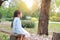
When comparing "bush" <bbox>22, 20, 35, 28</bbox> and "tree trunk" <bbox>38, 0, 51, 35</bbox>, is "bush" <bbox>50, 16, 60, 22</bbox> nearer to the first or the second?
"bush" <bbox>22, 20, 35, 28</bbox>

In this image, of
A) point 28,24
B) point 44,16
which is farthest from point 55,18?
point 44,16

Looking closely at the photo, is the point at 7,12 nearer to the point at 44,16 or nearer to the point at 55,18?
the point at 55,18

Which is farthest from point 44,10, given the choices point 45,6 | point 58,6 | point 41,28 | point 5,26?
point 58,6

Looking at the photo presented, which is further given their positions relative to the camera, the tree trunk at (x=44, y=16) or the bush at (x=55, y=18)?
the bush at (x=55, y=18)

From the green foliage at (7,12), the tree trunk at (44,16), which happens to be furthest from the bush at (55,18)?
the tree trunk at (44,16)

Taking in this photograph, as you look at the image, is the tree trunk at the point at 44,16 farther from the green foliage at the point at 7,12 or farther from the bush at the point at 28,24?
the green foliage at the point at 7,12

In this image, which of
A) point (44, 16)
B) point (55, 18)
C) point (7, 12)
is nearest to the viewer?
point (44, 16)

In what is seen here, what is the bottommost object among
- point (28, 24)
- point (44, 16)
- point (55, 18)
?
point (28, 24)

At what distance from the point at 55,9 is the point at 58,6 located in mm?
407

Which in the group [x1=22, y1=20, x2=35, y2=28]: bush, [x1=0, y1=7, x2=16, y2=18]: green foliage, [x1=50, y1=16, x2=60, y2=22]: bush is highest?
[x1=0, y1=7, x2=16, y2=18]: green foliage

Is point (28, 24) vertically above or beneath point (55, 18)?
beneath

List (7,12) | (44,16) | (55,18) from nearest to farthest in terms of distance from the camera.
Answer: (44,16)
(7,12)
(55,18)

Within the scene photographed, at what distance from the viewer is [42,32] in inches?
338

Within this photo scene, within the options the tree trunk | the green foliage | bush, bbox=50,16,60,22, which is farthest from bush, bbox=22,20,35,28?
the tree trunk
